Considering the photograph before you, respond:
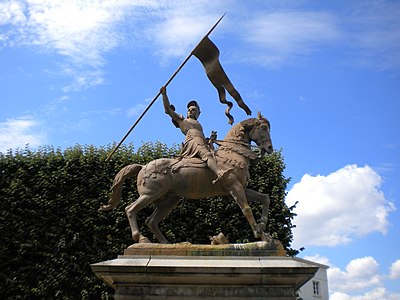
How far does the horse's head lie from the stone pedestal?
2.18 m

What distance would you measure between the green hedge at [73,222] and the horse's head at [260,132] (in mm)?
5485

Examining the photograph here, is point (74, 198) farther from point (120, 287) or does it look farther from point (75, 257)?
point (120, 287)

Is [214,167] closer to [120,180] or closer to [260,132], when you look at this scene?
[260,132]

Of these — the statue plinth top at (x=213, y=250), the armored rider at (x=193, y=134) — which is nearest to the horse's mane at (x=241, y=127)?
the armored rider at (x=193, y=134)

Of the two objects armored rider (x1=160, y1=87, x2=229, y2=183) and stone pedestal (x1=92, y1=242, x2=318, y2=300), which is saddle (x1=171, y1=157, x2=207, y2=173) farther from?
stone pedestal (x1=92, y1=242, x2=318, y2=300)

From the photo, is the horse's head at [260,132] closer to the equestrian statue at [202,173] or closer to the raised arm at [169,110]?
the equestrian statue at [202,173]

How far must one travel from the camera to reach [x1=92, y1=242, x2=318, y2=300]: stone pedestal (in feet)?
23.8

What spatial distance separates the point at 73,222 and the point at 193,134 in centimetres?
685

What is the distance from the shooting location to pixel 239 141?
29.1 ft

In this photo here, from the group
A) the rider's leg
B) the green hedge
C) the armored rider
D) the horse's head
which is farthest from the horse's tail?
the green hedge

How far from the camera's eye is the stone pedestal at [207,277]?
726cm

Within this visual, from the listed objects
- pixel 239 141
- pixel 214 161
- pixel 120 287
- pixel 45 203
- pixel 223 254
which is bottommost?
pixel 120 287

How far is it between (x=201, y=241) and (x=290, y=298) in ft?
23.2

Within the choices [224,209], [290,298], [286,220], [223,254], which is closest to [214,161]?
[223,254]
